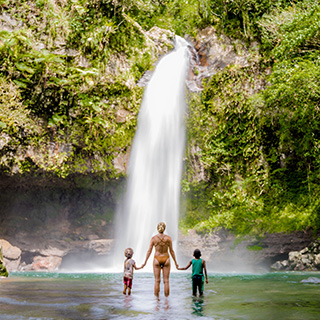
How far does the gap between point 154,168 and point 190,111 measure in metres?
2.66

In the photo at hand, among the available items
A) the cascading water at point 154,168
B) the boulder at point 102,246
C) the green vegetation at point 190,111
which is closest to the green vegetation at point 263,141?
the green vegetation at point 190,111

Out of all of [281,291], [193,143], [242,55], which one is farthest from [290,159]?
[281,291]

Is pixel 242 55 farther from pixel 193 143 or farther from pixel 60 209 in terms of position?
pixel 60 209

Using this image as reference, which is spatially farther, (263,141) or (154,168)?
(263,141)

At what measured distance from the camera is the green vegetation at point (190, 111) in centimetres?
1204

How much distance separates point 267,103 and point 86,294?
9.60 m

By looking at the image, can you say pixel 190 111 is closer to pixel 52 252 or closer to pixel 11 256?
pixel 52 252

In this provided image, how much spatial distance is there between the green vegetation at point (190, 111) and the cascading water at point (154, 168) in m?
0.45

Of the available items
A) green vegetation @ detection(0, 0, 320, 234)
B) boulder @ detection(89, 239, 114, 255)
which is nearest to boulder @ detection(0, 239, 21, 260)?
boulder @ detection(89, 239, 114, 255)

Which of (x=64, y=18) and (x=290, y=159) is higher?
(x=64, y=18)

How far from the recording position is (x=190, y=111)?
14.3 metres

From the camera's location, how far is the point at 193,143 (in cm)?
1399

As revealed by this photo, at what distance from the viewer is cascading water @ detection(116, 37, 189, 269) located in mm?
13305

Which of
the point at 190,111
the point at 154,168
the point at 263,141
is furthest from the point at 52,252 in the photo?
the point at 263,141
